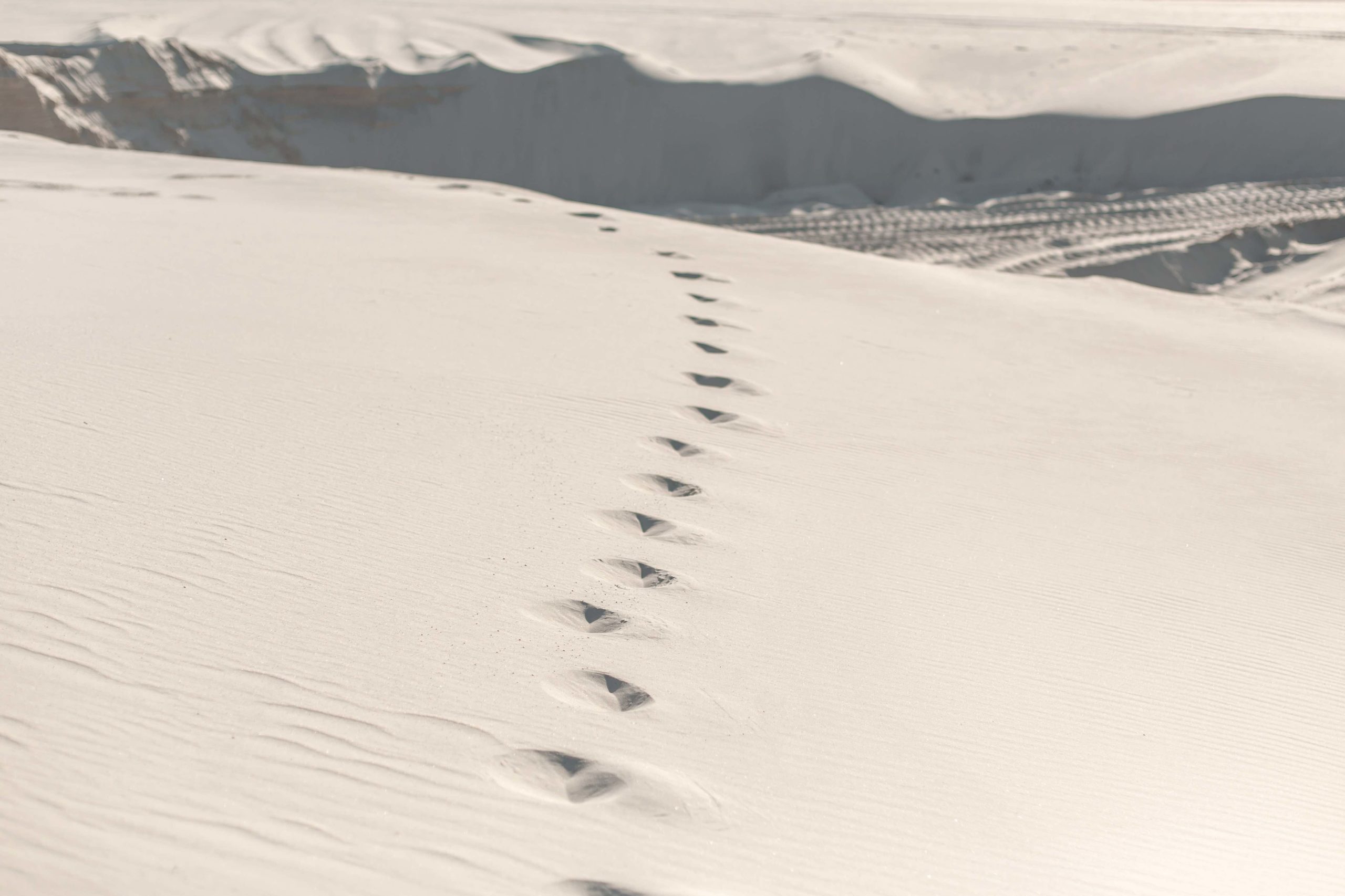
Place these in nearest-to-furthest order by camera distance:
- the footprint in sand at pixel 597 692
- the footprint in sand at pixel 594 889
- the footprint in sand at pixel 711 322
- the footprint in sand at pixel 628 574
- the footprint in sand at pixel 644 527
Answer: the footprint in sand at pixel 594 889, the footprint in sand at pixel 597 692, the footprint in sand at pixel 628 574, the footprint in sand at pixel 644 527, the footprint in sand at pixel 711 322

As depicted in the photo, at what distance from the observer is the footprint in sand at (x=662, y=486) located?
3.29m

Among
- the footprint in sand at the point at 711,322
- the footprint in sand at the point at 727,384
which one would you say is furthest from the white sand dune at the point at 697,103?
the footprint in sand at the point at 727,384

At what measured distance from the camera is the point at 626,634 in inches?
98.7

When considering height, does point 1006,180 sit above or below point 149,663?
above

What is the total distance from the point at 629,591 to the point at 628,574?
90 millimetres

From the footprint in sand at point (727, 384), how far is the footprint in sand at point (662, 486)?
0.96m

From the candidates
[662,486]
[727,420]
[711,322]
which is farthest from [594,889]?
[711,322]

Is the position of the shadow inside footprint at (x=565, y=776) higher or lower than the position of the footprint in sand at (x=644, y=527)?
lower

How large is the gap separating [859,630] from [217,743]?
1.42m

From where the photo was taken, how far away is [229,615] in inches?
92.7

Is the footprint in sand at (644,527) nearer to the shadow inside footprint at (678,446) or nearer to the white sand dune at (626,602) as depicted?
the white sand dune at (626,602)

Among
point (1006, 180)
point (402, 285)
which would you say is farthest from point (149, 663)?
point (1006, 180)

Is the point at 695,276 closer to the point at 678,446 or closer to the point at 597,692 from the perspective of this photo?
the point at 678,446

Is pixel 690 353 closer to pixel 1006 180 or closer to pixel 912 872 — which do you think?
pixel 912 872
